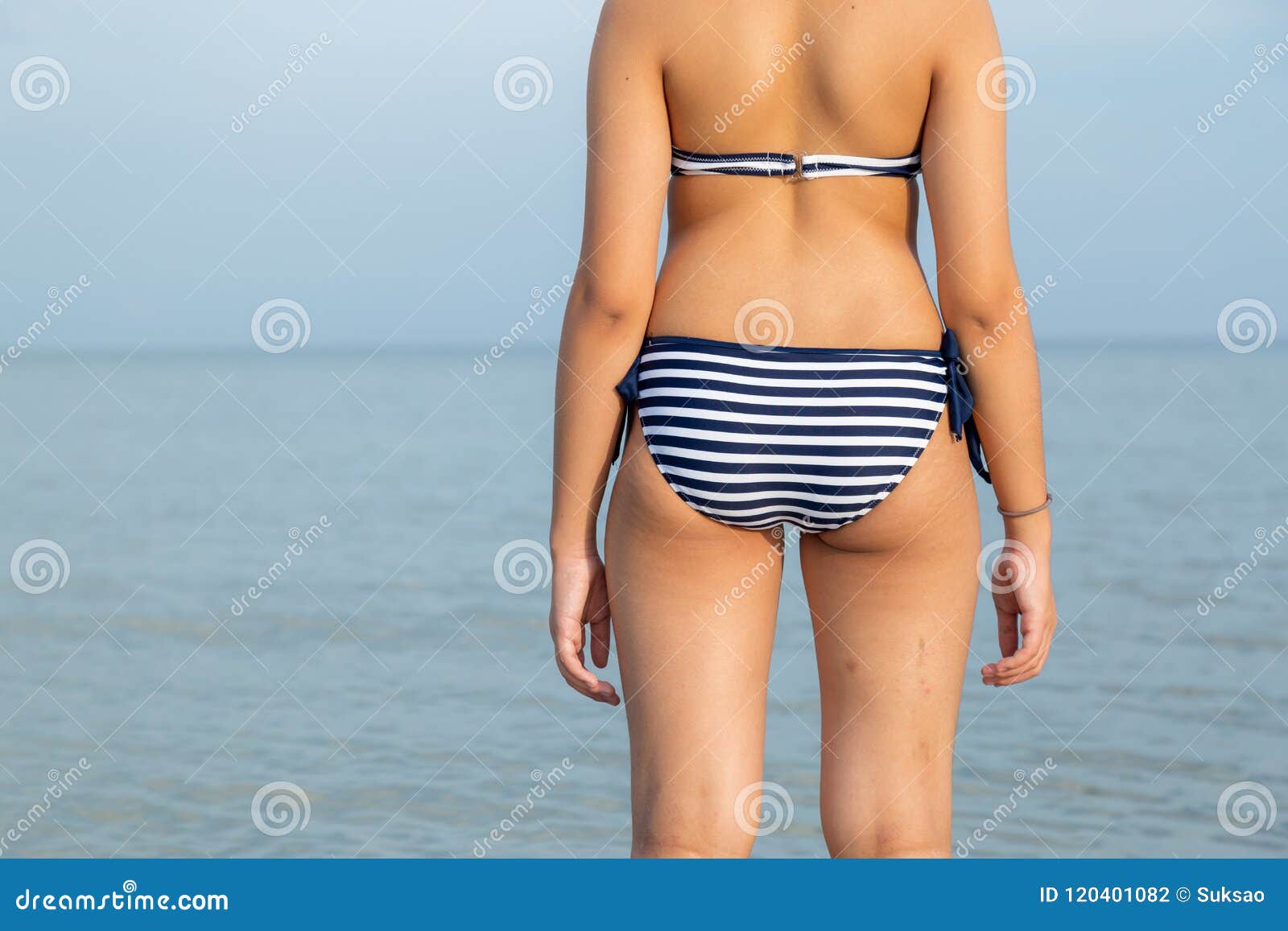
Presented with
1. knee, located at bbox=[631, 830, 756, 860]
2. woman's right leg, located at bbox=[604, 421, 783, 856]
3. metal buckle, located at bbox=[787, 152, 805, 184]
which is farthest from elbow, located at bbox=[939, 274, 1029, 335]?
knee, located at bbox=[631, 830, 756, 860]

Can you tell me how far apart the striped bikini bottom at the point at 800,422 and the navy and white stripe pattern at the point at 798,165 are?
260 millimetres

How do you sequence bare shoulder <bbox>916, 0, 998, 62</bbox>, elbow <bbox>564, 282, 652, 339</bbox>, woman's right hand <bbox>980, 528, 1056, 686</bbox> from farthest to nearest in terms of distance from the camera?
woman's right hand <bbox>980, 528, 1056, 686</bbox> → elbow <bbox>564, 282, 652, 339</bbox> → bare shoulder <bbox>916, 0, 998, 62</bbox>

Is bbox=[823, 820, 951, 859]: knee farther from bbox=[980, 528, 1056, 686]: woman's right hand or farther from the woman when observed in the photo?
bbox=[980, 528, 1056, 686]: woman's right hand

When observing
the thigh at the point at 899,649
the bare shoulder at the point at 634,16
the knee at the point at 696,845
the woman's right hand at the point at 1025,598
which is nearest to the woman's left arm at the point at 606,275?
the bare shoulder at the point at 634,16

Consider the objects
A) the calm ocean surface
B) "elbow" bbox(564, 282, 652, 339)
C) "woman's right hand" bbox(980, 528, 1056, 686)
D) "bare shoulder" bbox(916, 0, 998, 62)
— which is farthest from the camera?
the calm ocean surface

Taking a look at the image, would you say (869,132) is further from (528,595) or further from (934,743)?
(528,595)

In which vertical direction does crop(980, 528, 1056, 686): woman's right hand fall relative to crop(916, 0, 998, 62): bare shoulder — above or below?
below

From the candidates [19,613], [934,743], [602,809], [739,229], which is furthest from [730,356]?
[19,613]

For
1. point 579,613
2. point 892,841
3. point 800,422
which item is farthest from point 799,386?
point 892,841

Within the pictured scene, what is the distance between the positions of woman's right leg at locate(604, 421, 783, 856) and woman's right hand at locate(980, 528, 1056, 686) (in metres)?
0.37

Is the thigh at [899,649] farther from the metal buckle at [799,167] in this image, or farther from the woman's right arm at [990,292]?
the metal buckle at [799,167]

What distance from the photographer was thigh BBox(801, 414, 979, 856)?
2.20 metres

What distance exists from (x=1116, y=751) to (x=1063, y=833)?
83 cm

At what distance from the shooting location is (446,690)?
21.0 ft
